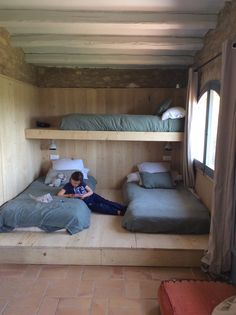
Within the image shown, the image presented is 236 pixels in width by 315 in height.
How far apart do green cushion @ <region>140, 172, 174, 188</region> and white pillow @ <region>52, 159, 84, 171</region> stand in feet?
3.75

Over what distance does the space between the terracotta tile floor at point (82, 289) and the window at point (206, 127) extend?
4.90ft

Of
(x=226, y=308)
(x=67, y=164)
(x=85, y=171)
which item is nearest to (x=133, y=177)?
(x=85, y=171)

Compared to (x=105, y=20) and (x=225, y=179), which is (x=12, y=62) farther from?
(x=225, y=179)

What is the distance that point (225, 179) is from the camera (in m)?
2.43

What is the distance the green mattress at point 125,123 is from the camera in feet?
13.4

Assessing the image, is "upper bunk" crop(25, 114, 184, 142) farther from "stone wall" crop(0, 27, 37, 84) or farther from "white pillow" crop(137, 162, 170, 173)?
"stone wall" crop(0, 27, 37, 84)

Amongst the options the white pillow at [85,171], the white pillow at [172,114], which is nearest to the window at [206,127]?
the white pillow at [172,114]

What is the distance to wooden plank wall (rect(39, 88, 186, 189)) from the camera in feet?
16.0

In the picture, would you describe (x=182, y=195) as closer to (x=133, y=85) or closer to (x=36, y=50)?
(x=133, y=85)

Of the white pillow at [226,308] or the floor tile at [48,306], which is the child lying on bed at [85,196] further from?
the white pillow at [226,308]

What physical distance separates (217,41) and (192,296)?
2.72 m

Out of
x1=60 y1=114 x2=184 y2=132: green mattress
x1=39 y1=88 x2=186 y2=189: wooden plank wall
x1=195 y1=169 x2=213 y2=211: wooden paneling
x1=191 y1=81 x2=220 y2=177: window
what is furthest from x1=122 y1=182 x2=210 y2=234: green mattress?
x1=39 y1=88 x2=186 y2=189: wooden plank wall

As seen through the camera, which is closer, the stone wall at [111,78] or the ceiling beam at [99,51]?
the ceiling beam at [99,51]

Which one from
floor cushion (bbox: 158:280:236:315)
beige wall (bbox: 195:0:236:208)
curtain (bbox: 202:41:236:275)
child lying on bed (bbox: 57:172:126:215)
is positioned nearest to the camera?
floor cushion (bbox: 158:280:236:315)
